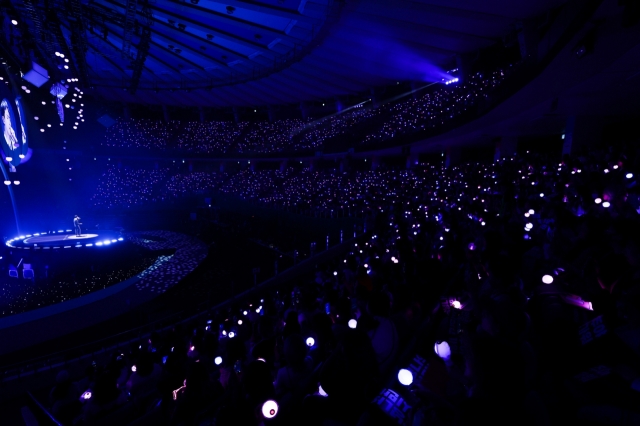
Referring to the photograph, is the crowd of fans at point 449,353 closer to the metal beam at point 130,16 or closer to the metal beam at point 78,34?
the metal beam at point 130,16

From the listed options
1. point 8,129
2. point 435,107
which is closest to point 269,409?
point 8,129

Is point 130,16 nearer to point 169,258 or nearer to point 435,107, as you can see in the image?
point 169,258

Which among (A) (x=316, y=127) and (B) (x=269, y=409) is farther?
(A) (x=316, y=127)

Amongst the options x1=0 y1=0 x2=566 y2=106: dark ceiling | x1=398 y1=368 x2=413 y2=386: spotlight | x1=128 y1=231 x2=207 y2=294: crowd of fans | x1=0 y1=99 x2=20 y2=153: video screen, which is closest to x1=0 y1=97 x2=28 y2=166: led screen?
x1=0 y1=99 x2=20 y2=153: video screen

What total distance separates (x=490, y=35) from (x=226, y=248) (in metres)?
16.0

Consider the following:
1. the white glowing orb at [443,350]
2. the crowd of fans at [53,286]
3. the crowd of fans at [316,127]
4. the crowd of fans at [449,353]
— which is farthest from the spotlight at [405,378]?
the crowd of fans at [316,127]

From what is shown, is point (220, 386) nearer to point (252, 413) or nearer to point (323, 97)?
point (252, 413)

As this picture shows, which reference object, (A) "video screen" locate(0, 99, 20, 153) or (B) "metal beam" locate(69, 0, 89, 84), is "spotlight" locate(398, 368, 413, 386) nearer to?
(B) "metal beam" locate(69, 0, 89, 84)

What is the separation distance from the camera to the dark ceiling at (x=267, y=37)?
1252 centimetres

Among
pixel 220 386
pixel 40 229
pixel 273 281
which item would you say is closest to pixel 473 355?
pixel 220 386

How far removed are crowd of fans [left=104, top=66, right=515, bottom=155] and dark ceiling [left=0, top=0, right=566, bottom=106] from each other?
1.77 meters

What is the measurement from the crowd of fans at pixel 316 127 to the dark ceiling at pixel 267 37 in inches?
69.5

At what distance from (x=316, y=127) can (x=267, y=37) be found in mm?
15481

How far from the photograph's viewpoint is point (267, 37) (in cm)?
1708
